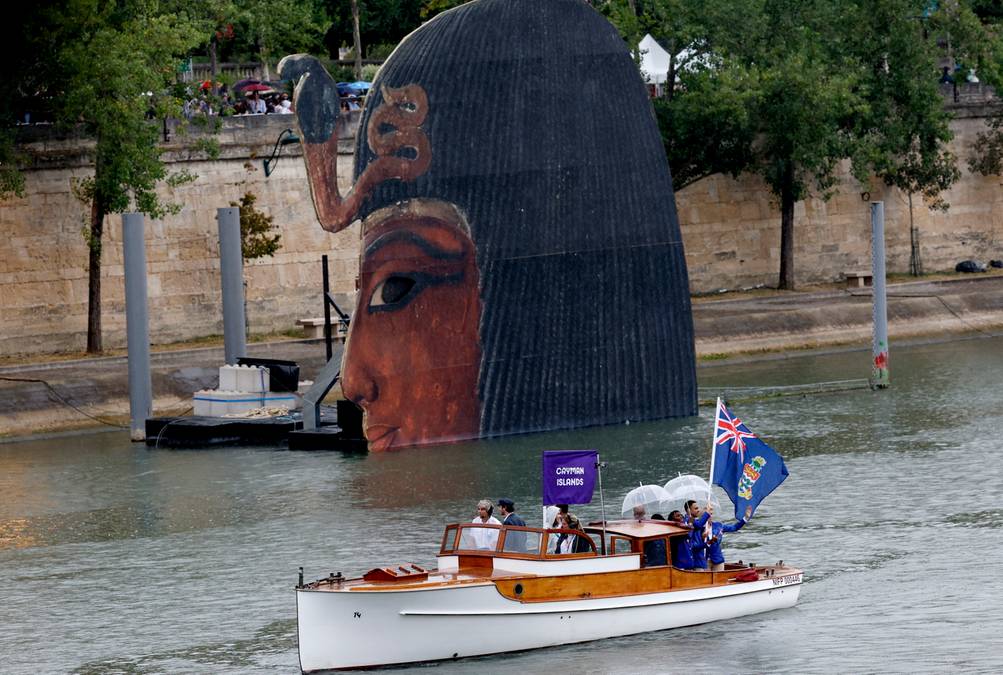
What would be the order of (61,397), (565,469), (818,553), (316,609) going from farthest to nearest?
(61,397) < (818,553) < (565,469) < (316,609)

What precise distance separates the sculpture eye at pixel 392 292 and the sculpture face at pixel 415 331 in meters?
0.02

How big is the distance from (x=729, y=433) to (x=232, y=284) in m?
22.5

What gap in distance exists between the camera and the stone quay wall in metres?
54.3

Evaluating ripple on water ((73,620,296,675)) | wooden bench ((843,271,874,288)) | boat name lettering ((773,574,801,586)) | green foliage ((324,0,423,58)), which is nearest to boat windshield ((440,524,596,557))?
ripple on water ((73,620,296,675))

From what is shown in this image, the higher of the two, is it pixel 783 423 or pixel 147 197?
pixel 147 197

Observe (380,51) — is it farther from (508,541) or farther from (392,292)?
(508,541)

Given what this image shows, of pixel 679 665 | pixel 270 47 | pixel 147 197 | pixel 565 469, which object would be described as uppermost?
pixel 270 47

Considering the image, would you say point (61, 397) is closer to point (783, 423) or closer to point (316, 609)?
point (783, 423)

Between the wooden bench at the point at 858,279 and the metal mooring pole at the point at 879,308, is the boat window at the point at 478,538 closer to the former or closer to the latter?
the metal mooring pole at the point at 879,308

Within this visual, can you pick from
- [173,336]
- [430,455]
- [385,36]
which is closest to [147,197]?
[173,336]

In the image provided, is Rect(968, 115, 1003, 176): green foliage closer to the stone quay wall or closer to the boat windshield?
the stone quay wall

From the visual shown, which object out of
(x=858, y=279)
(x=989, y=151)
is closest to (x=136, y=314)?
(x=858, y=279)

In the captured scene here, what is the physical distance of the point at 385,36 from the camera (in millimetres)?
74312

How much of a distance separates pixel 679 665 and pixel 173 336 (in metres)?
33.3
